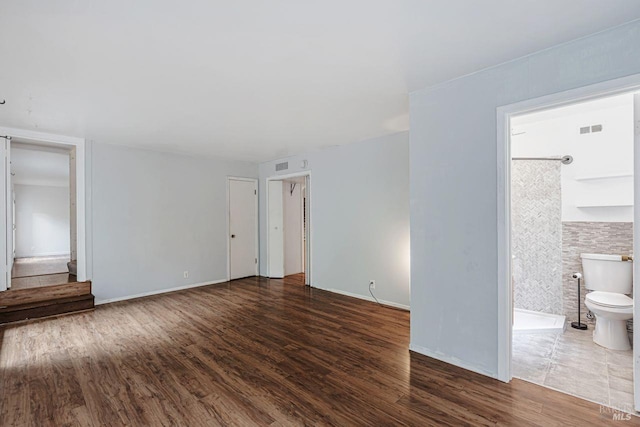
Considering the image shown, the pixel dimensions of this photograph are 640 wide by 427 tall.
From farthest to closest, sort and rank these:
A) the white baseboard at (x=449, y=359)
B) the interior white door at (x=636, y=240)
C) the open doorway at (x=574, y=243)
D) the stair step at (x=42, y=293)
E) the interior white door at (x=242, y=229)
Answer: the interior white door at (x=242, y=229), the stair step at (x=42, y=293), the open doorway at (x=574, y=243), the white baseboard at (x=449, y=359), the interior white door at (x=636, y=240)

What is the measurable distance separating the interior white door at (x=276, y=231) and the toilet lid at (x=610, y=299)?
4762 mm

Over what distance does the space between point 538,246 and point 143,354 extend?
4.57 meters

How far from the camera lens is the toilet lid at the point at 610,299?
264 centimetres

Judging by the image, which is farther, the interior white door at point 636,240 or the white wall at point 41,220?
the white wall at point 41,220

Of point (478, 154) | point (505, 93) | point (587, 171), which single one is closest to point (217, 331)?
point (478, 154)

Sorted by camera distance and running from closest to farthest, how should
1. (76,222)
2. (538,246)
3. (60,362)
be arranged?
(60,362), (538,246), (76,222)

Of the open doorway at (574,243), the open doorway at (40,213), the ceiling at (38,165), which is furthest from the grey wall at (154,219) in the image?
the open doorway at (574,243)

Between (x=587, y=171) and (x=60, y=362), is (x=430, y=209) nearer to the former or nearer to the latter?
(x=587, y=171)

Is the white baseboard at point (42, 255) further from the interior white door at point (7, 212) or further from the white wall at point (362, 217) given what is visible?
the white wall at point (362, 217)

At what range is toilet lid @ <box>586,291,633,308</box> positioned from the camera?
8.67 feet

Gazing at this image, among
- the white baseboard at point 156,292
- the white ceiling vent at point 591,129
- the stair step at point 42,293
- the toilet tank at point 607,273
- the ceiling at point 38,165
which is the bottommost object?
the white baseboard at point 156,292

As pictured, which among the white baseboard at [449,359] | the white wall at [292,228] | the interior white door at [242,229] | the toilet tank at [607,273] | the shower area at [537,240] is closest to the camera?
the white baseboard at [449,359]

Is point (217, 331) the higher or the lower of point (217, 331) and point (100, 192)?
the lower

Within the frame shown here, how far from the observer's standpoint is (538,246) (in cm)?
364
